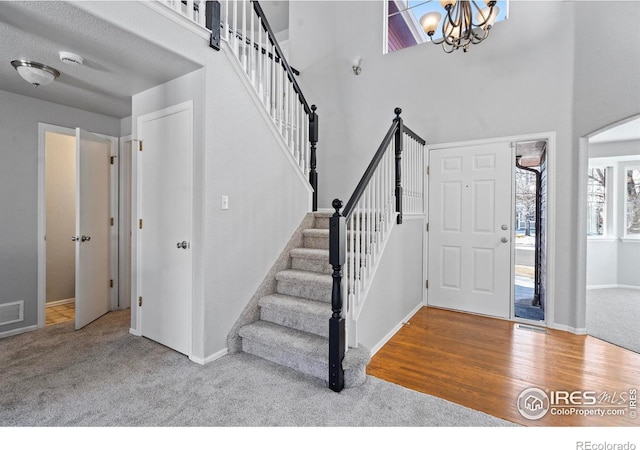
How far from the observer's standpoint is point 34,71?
2.42 meters

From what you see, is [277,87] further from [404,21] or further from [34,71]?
[404,21]

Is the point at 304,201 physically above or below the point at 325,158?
below

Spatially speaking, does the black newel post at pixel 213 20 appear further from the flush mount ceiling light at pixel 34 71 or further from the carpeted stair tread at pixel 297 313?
the carpeted stair tread at pixel 297 313

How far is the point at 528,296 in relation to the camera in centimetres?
397

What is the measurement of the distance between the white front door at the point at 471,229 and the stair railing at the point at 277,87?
167 cm

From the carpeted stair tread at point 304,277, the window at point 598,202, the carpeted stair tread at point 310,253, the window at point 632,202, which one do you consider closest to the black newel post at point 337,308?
the carpeted stair tread at point 304,277

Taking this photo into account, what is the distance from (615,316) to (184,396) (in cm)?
475

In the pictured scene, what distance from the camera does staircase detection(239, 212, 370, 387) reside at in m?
2.29

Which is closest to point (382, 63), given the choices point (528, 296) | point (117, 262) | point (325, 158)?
point (325, 158)

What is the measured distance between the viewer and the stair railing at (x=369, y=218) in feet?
7.10

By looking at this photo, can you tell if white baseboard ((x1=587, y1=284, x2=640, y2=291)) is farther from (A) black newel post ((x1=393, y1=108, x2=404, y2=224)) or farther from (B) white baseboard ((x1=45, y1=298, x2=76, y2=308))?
(B) white baseboard ((x1=45, y1=298, x2=76, y2=308))

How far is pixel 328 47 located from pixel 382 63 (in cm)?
99
